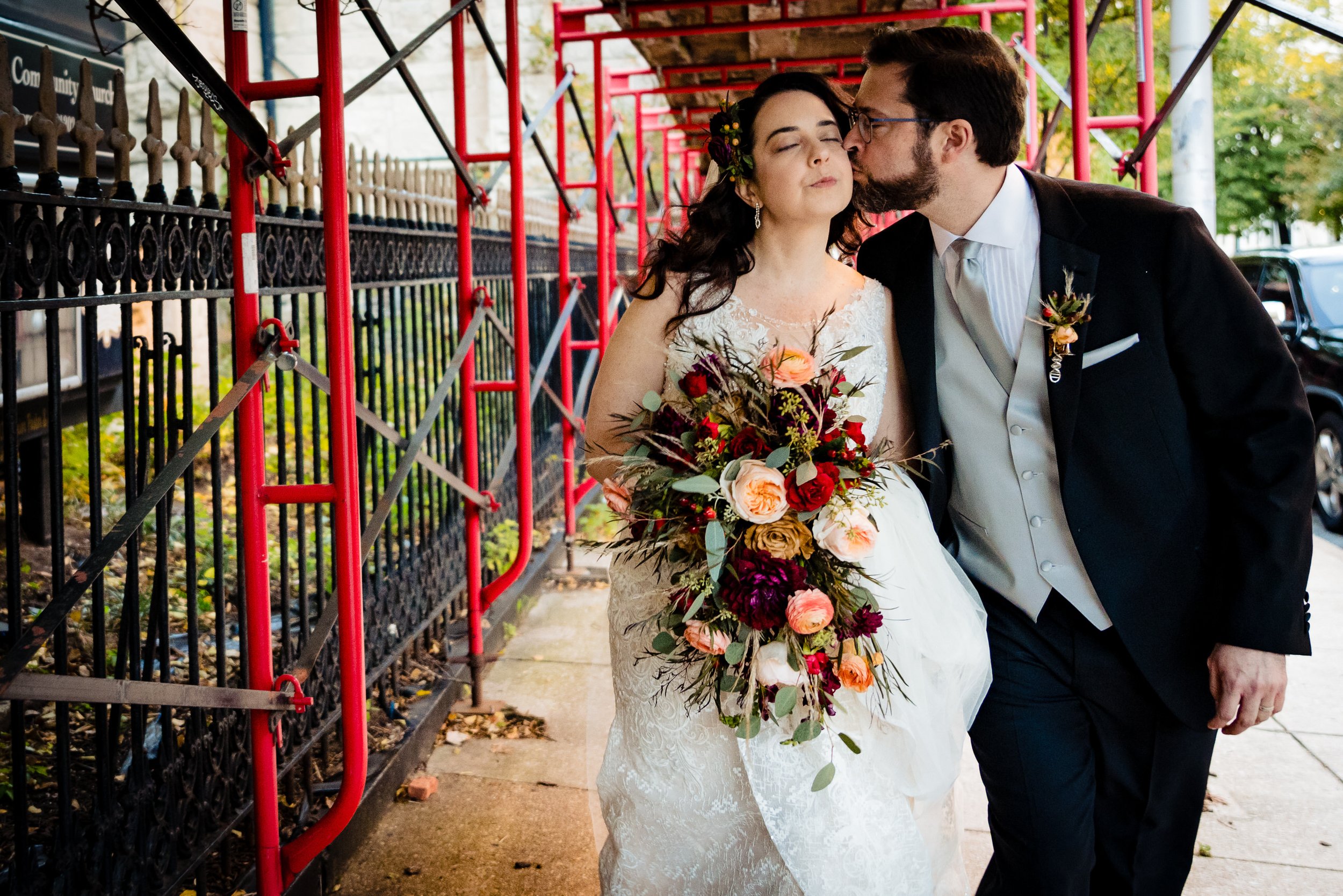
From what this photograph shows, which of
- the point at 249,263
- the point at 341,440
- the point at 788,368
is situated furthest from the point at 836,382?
the point at 249,263

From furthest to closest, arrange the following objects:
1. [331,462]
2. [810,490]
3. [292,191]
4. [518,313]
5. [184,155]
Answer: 1. [518,313]
2. [292,191]
3. [184,155]
4. [331,462]
5. [810,490]

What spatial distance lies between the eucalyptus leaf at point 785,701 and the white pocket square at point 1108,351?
37.4 inches

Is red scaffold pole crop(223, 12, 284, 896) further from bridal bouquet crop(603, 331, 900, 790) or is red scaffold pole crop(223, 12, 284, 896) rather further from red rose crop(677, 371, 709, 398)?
red rose crop(677, 371, 709, 398)

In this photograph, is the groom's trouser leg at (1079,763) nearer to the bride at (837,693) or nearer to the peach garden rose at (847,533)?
the bride at (837,693)

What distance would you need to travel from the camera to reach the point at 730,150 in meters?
2.69

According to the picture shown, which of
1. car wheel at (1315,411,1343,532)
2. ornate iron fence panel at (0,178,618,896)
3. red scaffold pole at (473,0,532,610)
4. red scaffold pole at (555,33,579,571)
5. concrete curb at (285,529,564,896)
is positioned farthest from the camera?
Answer: car wheel at (1315,411,1343,532)

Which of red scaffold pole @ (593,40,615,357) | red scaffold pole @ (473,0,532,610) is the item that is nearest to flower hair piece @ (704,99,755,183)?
red scaffold pole @ (473,0,532,610)

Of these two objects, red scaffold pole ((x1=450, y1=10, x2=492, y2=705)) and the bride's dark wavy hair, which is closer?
the bride's dark wavy hair

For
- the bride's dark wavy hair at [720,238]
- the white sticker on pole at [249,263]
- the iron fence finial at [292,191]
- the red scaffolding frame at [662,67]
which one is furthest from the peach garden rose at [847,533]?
the red scaffolding frame at [662,67]

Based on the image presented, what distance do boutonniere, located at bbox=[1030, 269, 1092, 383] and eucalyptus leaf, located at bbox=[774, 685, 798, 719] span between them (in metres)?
0.88

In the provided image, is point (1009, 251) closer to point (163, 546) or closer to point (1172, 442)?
point (1172, 442)

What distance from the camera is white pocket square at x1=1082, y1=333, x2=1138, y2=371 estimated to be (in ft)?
7.63

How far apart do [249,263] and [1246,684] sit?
2217mm

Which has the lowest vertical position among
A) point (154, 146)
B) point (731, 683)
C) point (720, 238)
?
point (731, 683)
